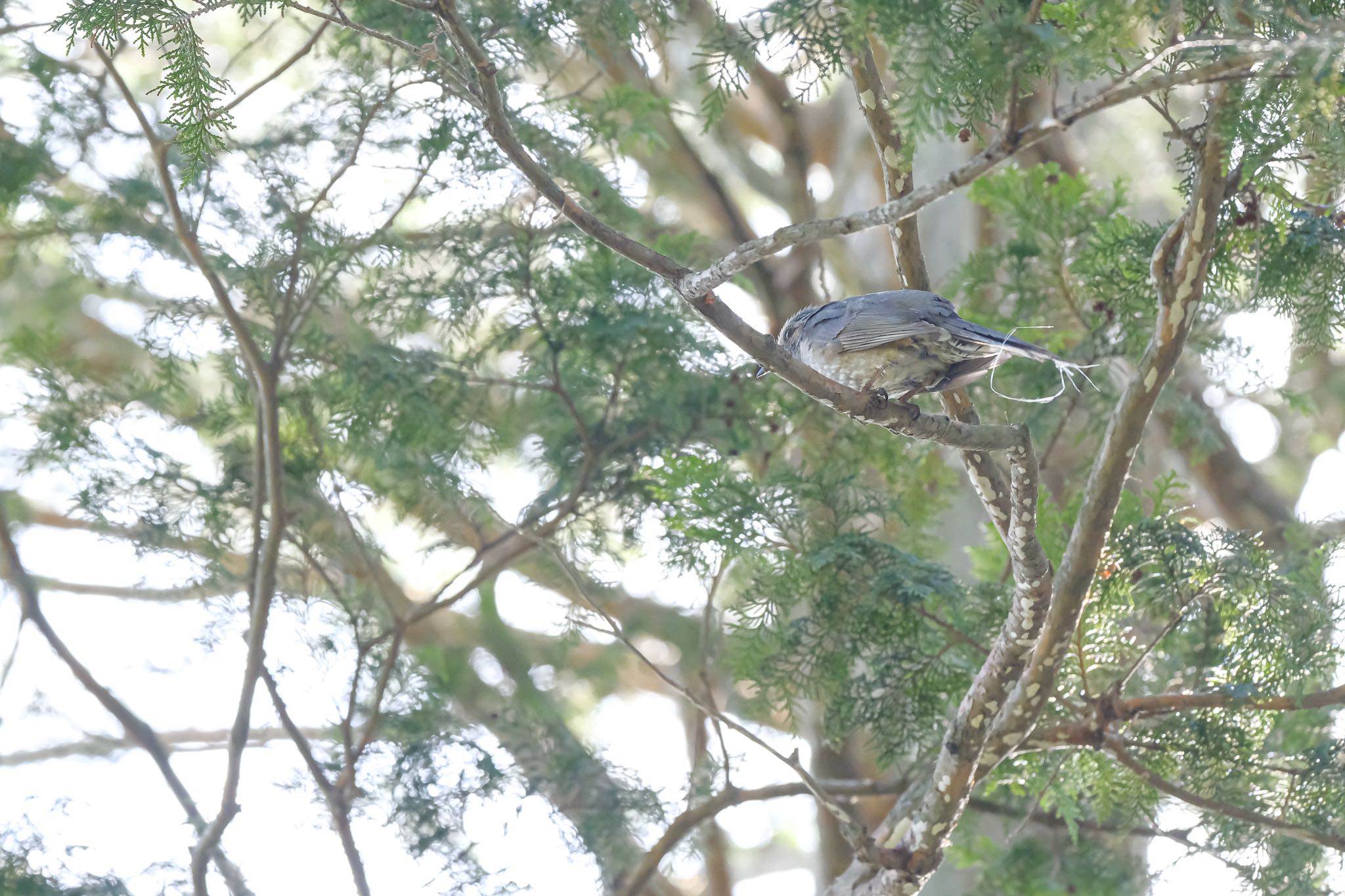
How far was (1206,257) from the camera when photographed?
2.24 metres

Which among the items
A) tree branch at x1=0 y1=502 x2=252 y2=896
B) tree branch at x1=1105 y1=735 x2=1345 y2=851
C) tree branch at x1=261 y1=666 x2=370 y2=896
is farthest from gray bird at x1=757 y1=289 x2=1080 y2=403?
tree branch at x1=0 y1=502 x2=252 y2=896

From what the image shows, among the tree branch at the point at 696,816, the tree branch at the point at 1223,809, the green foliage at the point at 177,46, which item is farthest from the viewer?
the tree branch at the point at 696,816

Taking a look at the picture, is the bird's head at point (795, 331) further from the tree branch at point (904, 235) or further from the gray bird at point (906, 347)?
the tree branch at point (904, 235)

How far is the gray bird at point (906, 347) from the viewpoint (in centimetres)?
254

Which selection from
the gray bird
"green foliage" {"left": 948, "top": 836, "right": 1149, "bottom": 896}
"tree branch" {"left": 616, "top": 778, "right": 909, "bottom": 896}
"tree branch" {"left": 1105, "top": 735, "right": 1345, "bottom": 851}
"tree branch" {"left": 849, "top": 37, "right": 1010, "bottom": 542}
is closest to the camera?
"tree branch" {"left": 849, "top": 37, "right": 1010, "bottom": 542}

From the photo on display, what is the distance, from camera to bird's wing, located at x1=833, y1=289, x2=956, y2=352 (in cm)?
256

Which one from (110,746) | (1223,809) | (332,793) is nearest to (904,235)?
(1223,809)

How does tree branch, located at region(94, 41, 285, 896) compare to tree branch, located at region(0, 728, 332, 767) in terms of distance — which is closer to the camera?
tree branch, located at region(94, 41, 285, 896)

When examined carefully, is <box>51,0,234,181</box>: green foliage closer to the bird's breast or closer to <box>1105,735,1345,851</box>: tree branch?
the bird's breast

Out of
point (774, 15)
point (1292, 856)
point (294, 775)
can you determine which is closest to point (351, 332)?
point (294, 775)

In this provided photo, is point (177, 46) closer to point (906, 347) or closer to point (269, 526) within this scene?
point (269, 526)

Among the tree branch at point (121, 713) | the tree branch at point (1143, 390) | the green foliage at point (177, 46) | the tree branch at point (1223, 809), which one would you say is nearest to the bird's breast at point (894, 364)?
the tree branch at point (1143, 390)

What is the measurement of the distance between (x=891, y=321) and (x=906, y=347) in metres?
0.06

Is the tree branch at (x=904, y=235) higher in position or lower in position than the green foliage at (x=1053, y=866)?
higher
